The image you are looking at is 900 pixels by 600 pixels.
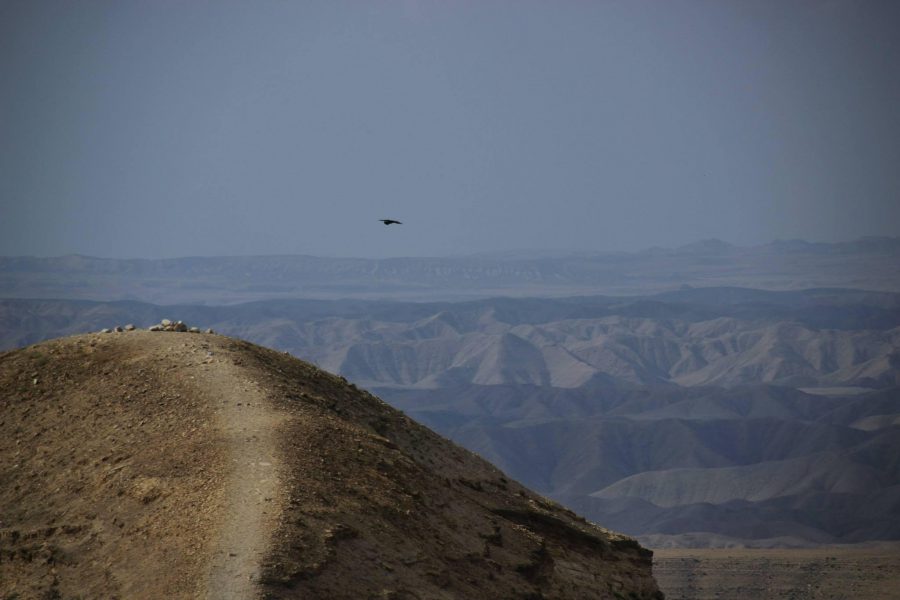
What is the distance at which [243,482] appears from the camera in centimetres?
2367

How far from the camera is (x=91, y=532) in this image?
23.2 metres

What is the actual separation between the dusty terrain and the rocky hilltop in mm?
58091

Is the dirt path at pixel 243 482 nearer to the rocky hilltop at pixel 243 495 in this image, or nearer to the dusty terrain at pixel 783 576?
→ the rocky hilltop at pixel 243 495

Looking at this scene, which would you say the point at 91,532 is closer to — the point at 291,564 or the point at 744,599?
the point at 291,564

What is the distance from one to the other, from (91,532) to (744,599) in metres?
71.7

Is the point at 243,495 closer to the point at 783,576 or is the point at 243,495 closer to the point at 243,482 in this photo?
the point at 243,482

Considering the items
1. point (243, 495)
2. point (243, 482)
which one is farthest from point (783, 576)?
point (243, 495)

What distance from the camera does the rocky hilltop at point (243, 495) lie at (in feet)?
71.6

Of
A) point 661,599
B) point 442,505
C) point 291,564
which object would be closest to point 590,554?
point 661,599

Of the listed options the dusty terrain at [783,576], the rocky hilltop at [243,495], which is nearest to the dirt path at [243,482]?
the rocky hilltop at [243,495]

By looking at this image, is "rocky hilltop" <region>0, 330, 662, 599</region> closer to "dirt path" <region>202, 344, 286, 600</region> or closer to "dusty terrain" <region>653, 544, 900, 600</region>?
"dirt path" <region>202, 344, 286, 600</region>

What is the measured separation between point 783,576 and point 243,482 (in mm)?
74609

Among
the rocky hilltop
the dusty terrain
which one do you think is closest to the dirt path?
the rocky hilltop

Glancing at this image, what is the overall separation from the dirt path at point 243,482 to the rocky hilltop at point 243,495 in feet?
0.13
